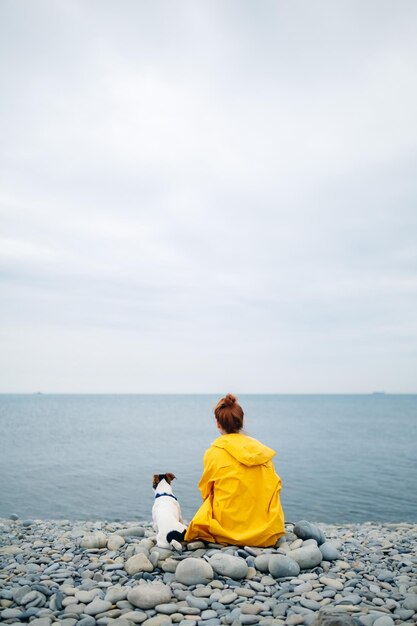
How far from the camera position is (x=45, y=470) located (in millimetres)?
25719

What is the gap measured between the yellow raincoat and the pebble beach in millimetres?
187

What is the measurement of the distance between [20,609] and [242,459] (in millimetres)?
3198

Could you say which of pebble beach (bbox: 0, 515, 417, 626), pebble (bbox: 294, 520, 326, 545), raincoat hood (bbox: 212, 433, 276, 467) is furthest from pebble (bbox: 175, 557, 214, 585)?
pebble (bbox: 294, 520, 326, 545)

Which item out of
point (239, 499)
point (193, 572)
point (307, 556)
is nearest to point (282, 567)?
point (307, 556)

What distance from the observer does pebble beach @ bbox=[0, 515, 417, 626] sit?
4719 millimetres

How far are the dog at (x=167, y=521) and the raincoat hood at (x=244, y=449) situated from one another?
1274 mm

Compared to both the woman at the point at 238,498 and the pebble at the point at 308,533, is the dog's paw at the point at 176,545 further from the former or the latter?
the pebble at the point at 308,533

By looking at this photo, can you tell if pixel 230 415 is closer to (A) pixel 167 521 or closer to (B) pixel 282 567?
(A) pixel 167 521

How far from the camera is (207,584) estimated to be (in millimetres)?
5633

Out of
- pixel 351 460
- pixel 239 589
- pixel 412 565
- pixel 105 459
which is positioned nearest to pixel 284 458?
pixel 351 460

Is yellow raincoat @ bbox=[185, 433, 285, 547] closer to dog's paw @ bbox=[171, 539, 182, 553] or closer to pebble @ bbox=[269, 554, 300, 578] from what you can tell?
dog's paw @ bbox=[171, 539, 182, 553]

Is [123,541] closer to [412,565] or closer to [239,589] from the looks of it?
[239,589]

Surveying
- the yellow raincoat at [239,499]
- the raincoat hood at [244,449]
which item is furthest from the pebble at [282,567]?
the raincoat hood at [244,449]

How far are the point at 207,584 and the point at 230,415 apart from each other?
224cm
